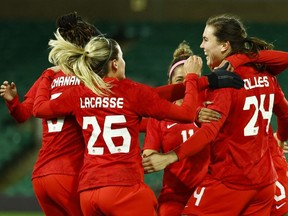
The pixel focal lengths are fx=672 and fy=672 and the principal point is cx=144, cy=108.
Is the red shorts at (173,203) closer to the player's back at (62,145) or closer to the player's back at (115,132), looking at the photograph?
the player's back at (62,145)

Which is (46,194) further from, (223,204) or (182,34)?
(182,34)

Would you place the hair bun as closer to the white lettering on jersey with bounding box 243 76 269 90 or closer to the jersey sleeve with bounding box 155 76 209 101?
the jersey sleeve with bounding box 155 76 209 101

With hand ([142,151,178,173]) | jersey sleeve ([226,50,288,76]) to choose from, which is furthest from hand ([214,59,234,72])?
hand ([142,151,178,173])

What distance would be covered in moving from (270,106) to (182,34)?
32.8ft

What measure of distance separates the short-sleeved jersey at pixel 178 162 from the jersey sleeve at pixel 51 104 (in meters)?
0.89

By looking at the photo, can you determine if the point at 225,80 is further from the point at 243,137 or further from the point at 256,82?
the point at 243,137

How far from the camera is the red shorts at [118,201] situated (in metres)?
3.94

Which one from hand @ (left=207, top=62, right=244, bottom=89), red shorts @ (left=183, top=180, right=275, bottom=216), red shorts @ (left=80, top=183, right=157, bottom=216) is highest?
hand @ (left=207, top=62, right=244, bottom=89)

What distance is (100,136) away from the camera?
400 cm

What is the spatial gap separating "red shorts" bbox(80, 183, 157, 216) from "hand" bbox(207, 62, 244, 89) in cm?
80

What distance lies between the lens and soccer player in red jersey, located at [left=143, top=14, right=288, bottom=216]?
13.6ft

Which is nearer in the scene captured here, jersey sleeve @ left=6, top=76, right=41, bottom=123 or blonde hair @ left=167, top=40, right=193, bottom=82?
jersey sleeve @ left=6, top=76, right=41, bottom=123

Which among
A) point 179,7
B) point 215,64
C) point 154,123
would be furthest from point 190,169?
point 179,7

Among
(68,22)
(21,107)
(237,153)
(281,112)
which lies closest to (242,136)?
(237,153)
